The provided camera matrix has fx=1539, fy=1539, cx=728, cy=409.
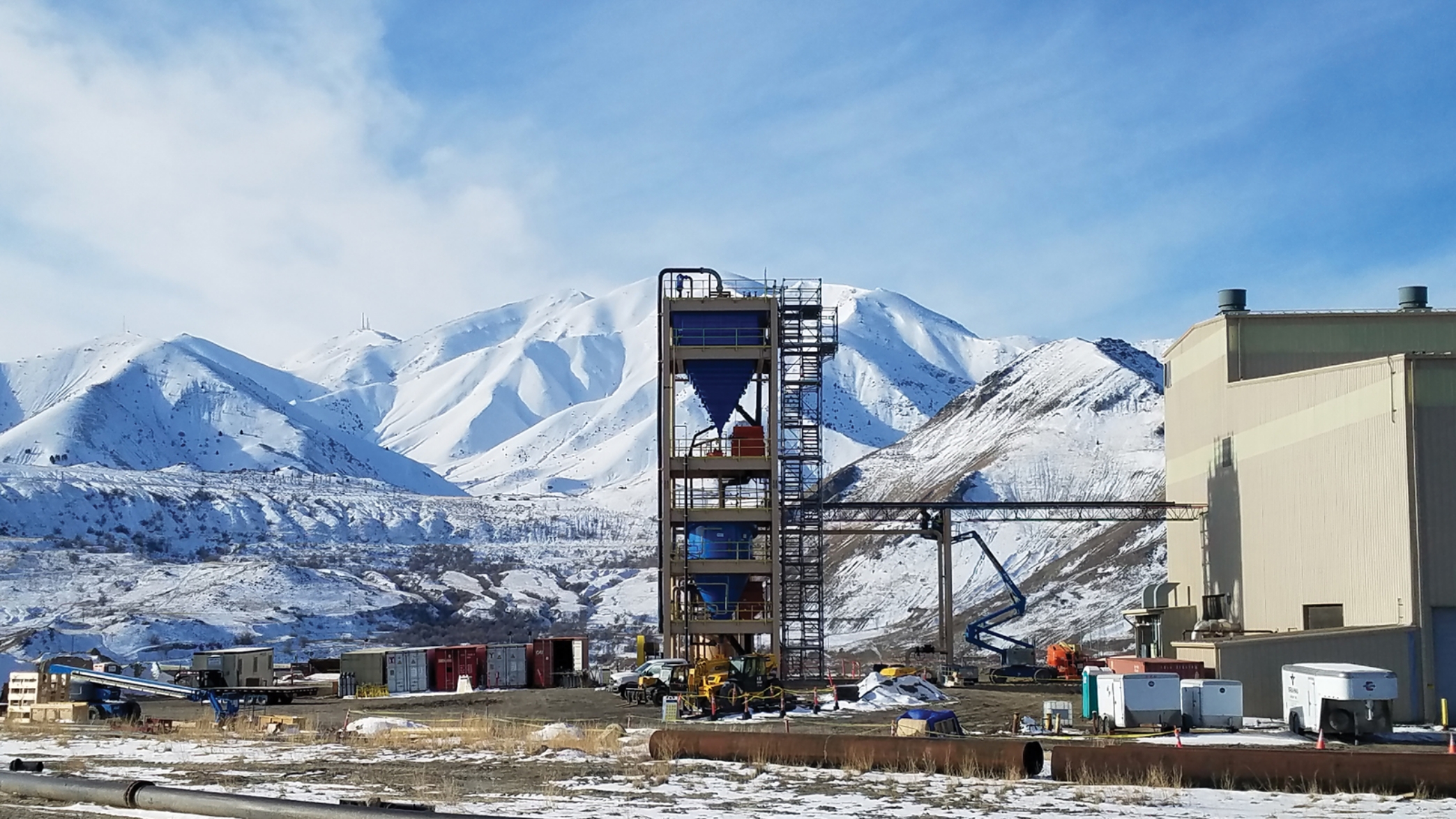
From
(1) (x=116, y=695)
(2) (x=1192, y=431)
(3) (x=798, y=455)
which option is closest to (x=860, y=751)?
(1) (x=116, y=695)

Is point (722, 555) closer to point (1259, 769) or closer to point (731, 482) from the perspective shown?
point (731, 482)

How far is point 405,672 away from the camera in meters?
59.6

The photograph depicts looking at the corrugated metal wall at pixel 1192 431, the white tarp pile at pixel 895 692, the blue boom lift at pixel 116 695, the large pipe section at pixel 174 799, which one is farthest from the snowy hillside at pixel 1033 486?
the large pipe section at pixel 174 799

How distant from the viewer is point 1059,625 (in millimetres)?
105938

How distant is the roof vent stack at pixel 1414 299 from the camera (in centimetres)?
5816

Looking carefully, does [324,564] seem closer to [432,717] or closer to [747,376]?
[747,376]

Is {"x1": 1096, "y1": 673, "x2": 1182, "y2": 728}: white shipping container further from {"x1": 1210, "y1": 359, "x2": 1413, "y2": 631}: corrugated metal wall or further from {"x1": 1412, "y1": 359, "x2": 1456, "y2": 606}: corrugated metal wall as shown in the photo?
{"x1": 1412, "y1": 359, "x2": 1456, "y2": 606}: corrugated metal wall

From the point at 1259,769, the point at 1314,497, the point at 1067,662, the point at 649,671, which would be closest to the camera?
the point at 1259,769

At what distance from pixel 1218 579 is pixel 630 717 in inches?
1042

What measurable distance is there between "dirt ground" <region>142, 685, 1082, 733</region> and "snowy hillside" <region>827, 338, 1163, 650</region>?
178 ft

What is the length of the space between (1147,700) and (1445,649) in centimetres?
1199

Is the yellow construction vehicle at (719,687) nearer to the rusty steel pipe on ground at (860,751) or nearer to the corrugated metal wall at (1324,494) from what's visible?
the rusty steel pipe on ground at (860,751)

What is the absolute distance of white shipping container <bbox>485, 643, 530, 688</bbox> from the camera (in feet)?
199

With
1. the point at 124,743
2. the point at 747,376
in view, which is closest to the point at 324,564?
the point at 747,376
